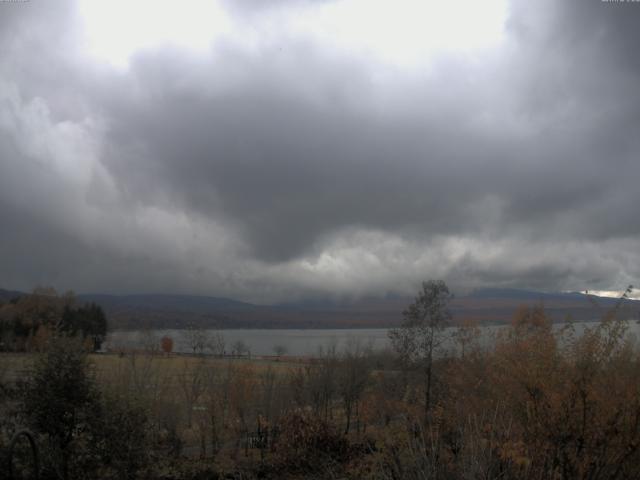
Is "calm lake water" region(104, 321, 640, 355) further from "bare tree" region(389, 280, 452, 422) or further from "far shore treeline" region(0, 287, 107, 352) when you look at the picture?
"far shore treeline" region(0, 287, 107, 352)

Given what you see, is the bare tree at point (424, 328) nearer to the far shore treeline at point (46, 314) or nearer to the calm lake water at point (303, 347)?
the calm lake water at point (303, 347)

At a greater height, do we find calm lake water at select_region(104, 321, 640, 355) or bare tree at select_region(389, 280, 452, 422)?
bare tree at select_region(389, 280, 452, 422)

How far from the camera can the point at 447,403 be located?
20984mm

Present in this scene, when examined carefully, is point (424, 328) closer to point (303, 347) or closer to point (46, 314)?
point (46, 314)

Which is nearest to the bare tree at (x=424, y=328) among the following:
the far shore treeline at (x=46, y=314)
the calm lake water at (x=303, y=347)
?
the calm lake water at (x=303, y=347)

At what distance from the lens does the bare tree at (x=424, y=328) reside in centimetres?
2598

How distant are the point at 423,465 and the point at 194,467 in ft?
39.9

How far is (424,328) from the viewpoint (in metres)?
26.0

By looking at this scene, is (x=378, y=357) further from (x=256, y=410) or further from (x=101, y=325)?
(x=101, y=325)

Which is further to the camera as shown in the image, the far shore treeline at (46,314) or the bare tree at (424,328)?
the far shore treeline at (46,314)

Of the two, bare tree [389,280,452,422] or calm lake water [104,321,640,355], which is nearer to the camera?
bare tree [389,280,452,422]

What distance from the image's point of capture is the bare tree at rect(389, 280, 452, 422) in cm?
2598

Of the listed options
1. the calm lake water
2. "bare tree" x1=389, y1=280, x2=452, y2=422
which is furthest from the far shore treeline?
"bare tree" x1=389, y1=280, x2=452, y2=422

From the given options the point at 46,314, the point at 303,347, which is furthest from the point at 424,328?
the point at 303,347
